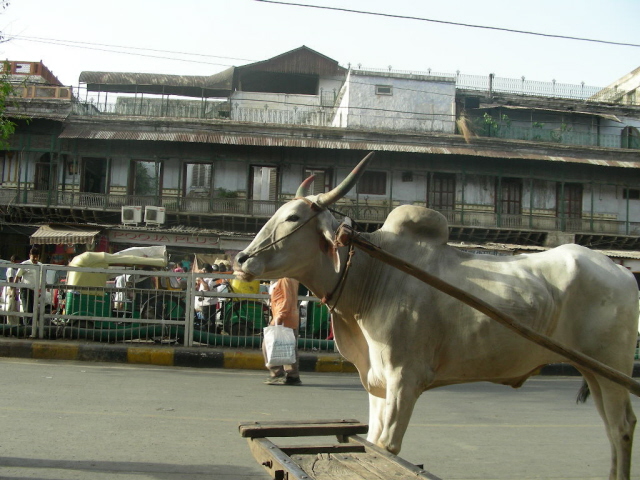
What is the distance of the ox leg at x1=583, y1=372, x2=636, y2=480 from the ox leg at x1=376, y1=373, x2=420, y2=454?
128 cm

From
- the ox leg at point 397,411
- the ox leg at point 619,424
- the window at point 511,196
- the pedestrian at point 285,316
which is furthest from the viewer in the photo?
the window at point 511,196

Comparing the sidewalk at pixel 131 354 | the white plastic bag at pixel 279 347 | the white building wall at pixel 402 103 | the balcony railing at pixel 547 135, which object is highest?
the white building wall at pixel 402 103

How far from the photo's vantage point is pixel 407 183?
2684 centimetres

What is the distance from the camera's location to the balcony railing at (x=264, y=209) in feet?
81.2

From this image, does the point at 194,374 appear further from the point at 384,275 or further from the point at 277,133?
the point at 277,133

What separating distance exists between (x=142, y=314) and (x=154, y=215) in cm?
1468

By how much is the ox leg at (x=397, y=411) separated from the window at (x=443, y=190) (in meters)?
24.3

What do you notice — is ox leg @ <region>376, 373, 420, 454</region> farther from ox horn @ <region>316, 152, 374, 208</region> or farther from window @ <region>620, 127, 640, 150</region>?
window @ <region>620, 127, 640, 150</region>

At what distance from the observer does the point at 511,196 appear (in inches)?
1093

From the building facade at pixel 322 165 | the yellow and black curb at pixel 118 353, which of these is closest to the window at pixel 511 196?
the building facade at pixel 322 165

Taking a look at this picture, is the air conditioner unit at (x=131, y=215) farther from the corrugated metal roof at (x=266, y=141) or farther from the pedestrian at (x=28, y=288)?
the pedestrian at (x=28, y=288)

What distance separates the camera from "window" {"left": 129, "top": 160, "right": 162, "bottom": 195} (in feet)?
85.7

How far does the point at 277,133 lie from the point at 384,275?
23.0 meters

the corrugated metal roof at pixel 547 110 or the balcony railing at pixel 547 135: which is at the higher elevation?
the corrugated metal roof at pixel 547 110
